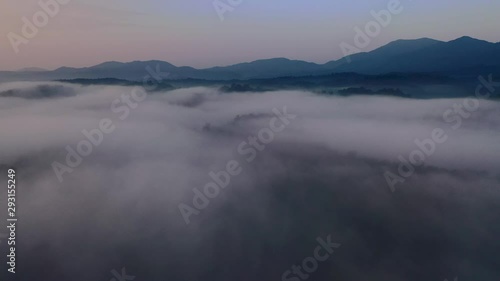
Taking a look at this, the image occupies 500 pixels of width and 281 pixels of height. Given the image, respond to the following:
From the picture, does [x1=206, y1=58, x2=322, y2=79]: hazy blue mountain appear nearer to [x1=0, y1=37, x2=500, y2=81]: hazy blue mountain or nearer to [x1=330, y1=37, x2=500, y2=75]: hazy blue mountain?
[x1=0, y1=37, x2=500, y2=81]: hazy blue mountain

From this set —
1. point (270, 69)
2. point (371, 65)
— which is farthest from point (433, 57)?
point (270, 69)

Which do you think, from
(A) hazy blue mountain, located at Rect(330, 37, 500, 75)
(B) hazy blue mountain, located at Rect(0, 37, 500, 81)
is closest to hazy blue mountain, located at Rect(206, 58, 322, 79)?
(B) hazy blue mountain, located at Rect(0, 37, 500, 81)

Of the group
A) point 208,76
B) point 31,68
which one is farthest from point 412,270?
point 31,68

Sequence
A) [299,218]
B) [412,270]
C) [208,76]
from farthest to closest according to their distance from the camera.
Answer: [208,76], [299,218], [412,270]

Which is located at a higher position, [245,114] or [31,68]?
[31,68]

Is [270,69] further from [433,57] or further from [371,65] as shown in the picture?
[433,57]

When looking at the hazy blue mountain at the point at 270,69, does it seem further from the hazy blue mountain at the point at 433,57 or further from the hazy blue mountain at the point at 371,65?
the hazy blue mountain at the point at 433,57

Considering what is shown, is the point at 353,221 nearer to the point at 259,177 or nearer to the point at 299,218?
the point at 299,218

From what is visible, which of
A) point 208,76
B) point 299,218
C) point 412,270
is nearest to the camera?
point 412,270
